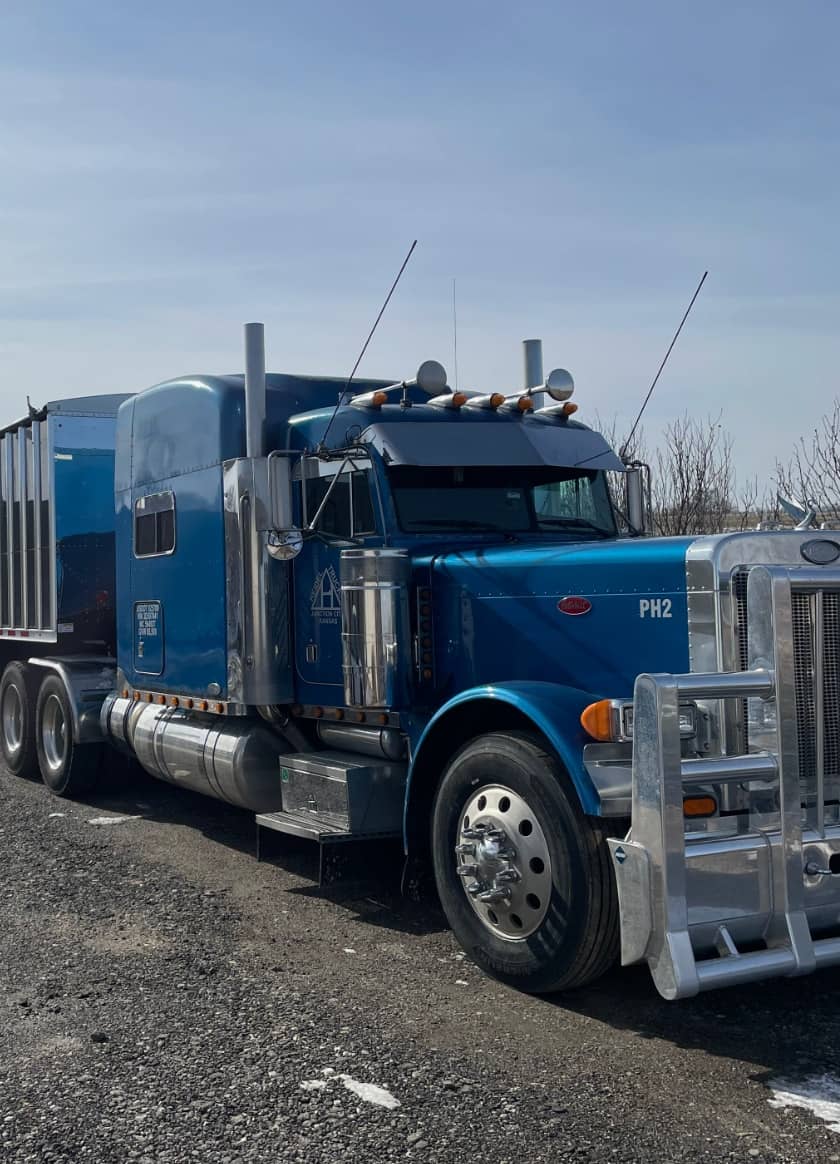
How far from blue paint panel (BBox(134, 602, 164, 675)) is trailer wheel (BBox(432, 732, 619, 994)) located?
136 inches

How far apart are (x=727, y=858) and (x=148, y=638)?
5.23 metres

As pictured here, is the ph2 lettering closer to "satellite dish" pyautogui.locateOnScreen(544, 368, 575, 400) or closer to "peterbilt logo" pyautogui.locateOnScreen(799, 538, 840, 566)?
"peterbilt logo" pyautogui.locateOnScreen(799, 538, 840, 566)


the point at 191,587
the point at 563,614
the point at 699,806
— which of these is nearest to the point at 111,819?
the point at 191,587

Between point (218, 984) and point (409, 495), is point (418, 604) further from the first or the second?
point (218, 984)

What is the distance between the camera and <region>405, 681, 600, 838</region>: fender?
4773 mm

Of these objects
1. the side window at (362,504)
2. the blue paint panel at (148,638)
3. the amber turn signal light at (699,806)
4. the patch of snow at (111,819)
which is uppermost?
the side window at (362,504)

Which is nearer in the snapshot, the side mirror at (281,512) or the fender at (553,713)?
the fender at (553,713)

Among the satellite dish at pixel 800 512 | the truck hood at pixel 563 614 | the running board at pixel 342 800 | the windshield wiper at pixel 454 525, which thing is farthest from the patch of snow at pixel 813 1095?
the windshield wiper at pixel 454 525

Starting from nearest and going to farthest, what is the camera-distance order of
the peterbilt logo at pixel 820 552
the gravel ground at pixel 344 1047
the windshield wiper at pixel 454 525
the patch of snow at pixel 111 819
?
the gravel ground at pixel 344 1047
the peterbilt logo at pixel 820 552
the windshield wiper at pixel 454 525
the patch of snow at pixel 111 819

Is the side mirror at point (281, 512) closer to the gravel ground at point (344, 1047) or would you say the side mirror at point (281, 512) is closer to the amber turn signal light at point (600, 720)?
the gravel ground at point (344, 1047)

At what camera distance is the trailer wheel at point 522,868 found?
190 inches

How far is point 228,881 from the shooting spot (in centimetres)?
714

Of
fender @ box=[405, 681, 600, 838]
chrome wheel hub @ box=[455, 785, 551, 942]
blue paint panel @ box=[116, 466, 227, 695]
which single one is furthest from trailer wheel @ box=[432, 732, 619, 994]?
blue paint panel @ box=[116, 466, 227, 695]

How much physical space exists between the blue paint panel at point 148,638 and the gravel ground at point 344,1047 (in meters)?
2.07
